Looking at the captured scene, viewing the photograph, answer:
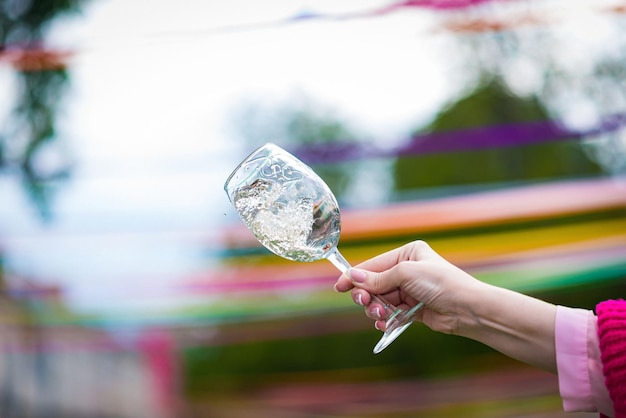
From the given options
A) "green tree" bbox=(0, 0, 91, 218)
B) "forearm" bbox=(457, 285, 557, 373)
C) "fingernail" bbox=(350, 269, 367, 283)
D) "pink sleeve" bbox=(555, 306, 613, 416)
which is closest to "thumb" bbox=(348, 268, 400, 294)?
"fingernail" bbox=(350, 269, 367, 283)

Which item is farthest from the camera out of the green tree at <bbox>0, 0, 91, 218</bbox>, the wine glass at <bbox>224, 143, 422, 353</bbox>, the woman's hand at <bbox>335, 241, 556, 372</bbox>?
the green tree at <bbox>0, 0, 91, 218</bbox>

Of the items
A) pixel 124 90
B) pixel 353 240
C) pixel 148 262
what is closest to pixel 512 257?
pixel 353 240

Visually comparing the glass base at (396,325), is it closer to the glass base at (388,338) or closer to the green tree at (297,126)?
the glass base at (388,338)

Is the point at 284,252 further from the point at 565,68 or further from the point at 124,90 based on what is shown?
the point at 565,68

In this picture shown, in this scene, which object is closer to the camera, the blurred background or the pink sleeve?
the pink sleeve

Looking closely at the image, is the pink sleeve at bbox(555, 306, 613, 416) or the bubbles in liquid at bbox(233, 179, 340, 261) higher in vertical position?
the bubbles in liquid at bbox(233, 179, 340, 261)

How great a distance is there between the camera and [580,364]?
0.83m

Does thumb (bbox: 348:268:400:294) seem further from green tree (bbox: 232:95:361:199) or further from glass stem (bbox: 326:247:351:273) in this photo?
green tree (bbox: 232:95:361:199)

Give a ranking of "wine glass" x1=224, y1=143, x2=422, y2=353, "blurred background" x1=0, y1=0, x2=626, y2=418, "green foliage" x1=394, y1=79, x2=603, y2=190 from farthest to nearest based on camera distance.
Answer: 1. "green foliage" x1=394, y1=79, x2=603, y2=190
2. "blurred background" x1=0, y1=0, x2=626, y2=418
3. "wine glass" x1=224, y1=143, x2=422, y2=353

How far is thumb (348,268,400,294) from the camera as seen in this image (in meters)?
0.95

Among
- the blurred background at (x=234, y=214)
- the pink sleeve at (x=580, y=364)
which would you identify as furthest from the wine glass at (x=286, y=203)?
the blurred background at (x=234, y=214)

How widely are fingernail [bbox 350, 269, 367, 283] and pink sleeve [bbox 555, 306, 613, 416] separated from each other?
28 centimetres

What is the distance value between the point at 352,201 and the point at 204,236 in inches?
47.7

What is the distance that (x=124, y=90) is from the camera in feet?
12.6
